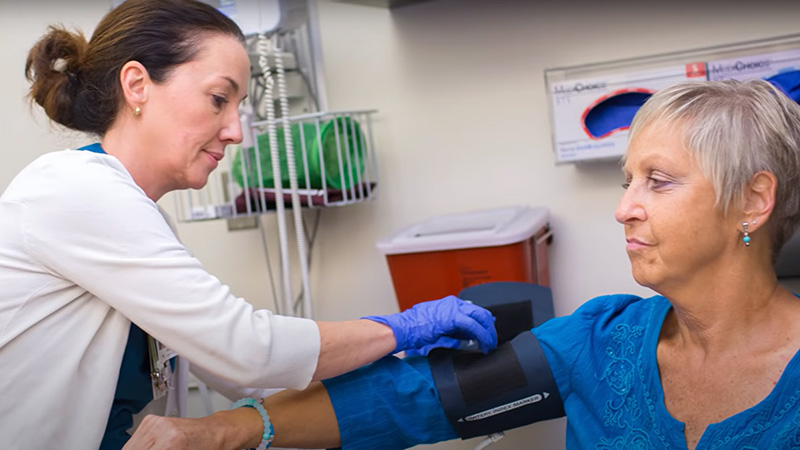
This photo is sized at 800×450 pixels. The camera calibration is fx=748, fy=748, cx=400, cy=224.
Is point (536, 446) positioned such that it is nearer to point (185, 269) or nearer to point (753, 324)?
point (753, 324)

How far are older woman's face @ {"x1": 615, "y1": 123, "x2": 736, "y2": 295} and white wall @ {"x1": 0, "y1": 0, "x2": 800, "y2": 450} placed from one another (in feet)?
2.93

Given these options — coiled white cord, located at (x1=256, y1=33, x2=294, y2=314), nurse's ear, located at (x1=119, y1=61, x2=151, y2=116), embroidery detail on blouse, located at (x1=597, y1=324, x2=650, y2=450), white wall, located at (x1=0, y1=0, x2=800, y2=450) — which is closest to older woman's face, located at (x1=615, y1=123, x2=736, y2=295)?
embroidery detail on blouse, located at (x1=597, y1=324, x2=650, y2=450)

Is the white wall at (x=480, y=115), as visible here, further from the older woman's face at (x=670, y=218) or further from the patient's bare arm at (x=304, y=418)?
the older woman's face at (x=670, y=218)

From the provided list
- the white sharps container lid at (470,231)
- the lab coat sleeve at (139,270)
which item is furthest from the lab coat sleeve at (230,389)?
the white sharps container lid at (470,231)

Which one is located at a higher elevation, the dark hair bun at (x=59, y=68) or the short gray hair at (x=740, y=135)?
the dark hair bun at (x=59, y=68)

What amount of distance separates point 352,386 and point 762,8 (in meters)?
1.43

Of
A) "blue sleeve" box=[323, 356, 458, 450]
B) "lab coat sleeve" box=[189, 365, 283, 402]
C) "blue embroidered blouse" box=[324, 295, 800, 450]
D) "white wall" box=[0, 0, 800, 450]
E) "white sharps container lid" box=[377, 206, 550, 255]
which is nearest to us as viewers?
"blue embroidered blouse" box=[324, 295, 800, 450]

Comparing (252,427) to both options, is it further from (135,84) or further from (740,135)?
(740,135)

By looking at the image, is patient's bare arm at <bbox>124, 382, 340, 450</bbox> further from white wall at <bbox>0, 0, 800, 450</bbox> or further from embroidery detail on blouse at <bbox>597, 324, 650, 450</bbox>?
white wall at <bbox>0, 0, 800, 450</bbox>

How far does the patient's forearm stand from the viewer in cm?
120

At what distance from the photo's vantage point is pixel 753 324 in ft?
3.55

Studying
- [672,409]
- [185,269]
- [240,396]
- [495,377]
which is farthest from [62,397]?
[672,409]

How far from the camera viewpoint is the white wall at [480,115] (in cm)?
198

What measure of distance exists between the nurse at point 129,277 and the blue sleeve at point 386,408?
58mm
